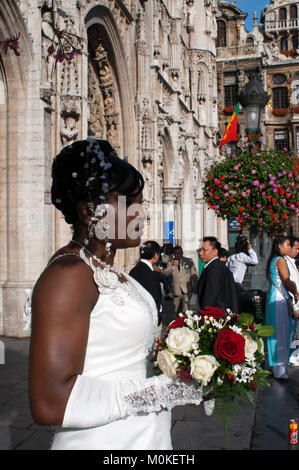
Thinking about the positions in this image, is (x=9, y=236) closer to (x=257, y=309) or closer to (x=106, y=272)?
(x=257, y=309)

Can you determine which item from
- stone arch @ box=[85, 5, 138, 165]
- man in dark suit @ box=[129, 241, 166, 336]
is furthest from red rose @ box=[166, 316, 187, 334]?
stone arch @ box=[85, 5, 138, 165]

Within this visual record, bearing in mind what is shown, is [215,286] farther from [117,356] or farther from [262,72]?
[262,72]

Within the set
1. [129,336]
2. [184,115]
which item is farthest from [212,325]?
[184,115]

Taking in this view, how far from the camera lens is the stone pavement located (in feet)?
14.8

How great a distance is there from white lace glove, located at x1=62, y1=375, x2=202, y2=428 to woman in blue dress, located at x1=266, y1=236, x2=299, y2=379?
17.2 feet

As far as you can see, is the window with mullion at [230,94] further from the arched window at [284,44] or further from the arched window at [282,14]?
the arched window at [282,14]

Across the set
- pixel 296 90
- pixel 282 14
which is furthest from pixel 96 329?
pixel 282 14

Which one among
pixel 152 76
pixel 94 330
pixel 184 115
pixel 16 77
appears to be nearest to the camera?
pixel 94 330

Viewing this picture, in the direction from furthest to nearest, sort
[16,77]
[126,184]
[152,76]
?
[152,76], [16,77], [126,184]

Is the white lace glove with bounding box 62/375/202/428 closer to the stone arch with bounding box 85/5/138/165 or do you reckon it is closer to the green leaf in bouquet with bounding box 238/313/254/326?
the green leaf in bouquet with bounding box 238/313/254/326

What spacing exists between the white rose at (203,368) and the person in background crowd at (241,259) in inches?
306

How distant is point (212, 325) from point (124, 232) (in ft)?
2.11

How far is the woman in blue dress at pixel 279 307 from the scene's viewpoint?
6.94m

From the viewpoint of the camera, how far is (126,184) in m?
2.04
